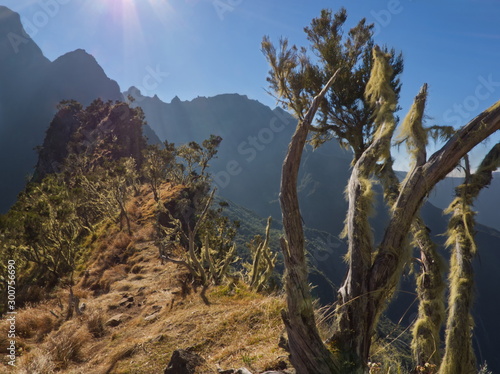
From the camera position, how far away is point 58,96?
181500mm

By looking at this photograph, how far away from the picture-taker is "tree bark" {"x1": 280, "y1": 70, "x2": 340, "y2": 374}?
2.64m

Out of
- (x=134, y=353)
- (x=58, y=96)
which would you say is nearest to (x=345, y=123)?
(x=134, y=353)

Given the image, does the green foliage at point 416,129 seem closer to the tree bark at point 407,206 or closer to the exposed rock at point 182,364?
the tree bark at point 407,206

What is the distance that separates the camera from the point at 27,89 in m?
179

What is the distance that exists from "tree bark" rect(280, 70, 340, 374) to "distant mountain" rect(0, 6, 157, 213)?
183683mm

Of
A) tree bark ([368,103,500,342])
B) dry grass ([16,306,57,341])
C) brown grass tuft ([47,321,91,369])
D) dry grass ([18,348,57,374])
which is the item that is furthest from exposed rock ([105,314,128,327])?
tree bark ([368,103,500,342])

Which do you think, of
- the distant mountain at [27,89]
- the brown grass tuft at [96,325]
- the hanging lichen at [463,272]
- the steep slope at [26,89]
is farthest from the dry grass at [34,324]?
the steep slope at [26,89]

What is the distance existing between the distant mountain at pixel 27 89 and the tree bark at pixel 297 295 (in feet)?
603

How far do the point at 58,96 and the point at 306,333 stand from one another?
230m

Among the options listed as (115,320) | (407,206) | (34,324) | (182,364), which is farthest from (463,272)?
(34,324)

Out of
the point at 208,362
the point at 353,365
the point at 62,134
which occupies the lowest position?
the point at 208,362

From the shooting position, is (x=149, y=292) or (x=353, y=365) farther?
(x=149, y=292)

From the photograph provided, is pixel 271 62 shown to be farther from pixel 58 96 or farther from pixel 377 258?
pixel 58 96

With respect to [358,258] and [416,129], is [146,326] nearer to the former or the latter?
[358,258]
